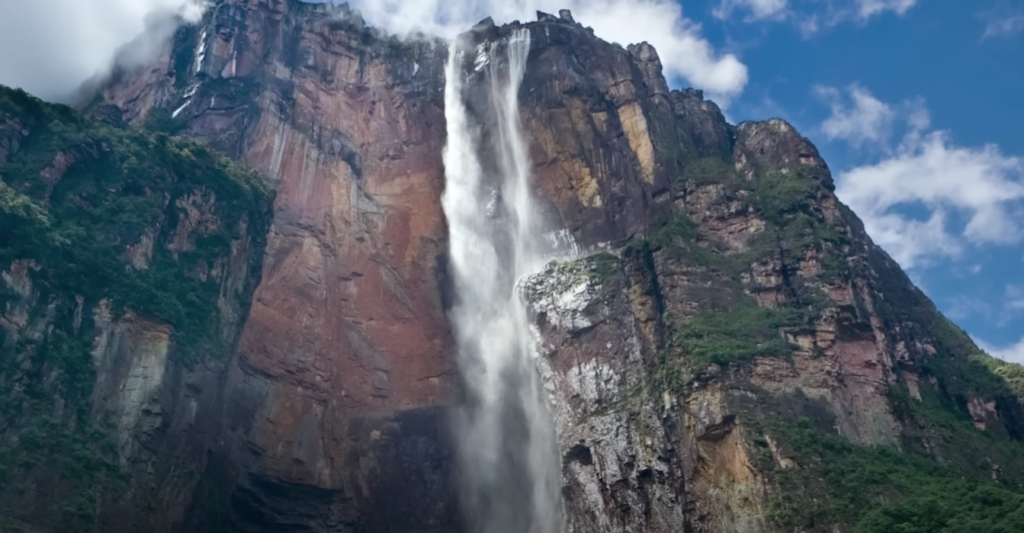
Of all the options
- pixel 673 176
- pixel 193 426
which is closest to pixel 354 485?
pixel 193 426

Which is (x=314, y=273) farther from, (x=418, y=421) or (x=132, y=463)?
(x=132, y=463)

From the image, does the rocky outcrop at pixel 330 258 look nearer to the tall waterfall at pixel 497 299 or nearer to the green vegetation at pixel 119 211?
the tall waterfall at pixel 497 299

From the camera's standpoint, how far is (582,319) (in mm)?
33250

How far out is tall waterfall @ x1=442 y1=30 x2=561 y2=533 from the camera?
110 ft

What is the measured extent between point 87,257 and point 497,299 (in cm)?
1636

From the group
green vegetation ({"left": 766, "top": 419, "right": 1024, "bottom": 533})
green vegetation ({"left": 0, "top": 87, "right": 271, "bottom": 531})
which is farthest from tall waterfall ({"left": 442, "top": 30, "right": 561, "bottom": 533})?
green vegetation ({"left": 0, "top": 87, "right": 271, "bottom": 531})

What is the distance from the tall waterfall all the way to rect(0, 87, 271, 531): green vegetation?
31.3ft

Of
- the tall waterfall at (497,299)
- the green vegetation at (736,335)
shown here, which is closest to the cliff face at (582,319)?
the green vegetation at (736,335)

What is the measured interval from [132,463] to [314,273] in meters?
11.9

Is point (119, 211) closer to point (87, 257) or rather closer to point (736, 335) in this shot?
point (87, 257)

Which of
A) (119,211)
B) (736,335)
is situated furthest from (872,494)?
(119,211)

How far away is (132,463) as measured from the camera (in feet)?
86.4

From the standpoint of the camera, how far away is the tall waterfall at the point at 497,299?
110 feet

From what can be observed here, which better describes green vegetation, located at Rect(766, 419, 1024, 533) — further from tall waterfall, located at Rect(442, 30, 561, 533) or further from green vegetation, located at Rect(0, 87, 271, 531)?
green vegetation, located at Rect(0, 87, 271, 531)
